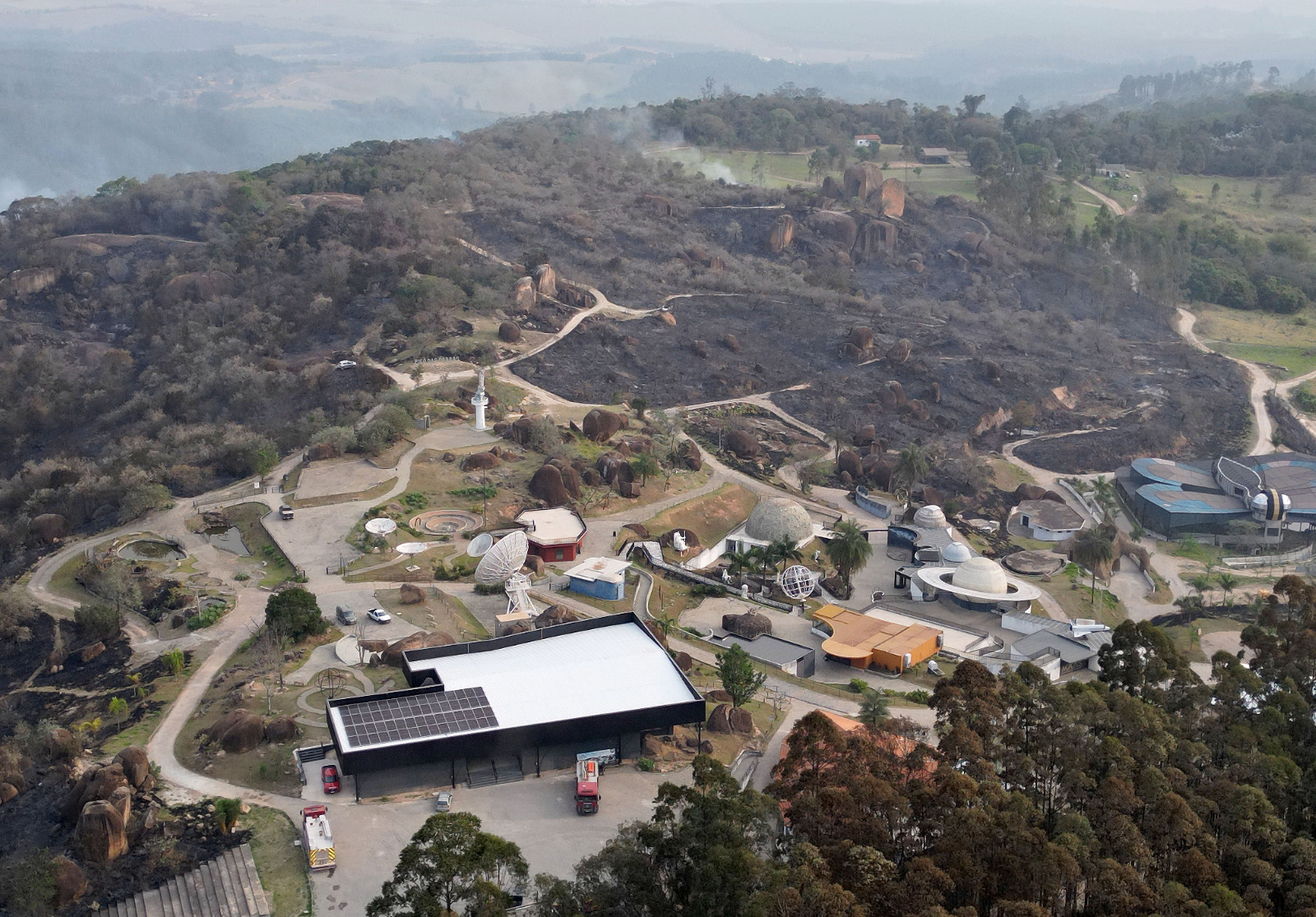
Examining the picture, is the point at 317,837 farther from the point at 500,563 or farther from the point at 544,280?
the point at 544,280

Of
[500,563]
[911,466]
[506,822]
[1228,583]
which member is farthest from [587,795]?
[1228,583]

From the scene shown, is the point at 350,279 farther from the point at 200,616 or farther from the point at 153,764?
the point at 153,764

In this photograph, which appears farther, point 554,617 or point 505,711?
point 554,617

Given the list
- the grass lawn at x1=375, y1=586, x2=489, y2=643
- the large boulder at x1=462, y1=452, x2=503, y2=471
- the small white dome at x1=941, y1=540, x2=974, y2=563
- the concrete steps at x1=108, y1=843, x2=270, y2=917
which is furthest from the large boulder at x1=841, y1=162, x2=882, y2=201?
the concrete steps at x1=108, y1=843, x2=270, y2=917

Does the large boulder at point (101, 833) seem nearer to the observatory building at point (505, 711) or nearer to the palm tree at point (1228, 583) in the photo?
the observatory building at point (505, 711)

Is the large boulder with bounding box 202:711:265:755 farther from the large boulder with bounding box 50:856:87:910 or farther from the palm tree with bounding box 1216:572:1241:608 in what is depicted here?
the palm tree with bounding box 1216:572:1241:608

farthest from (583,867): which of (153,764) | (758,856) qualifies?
(153,764)

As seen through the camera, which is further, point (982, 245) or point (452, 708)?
point (982, 245)
